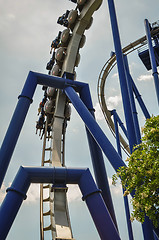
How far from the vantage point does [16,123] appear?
593 cm

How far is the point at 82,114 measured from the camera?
6.19m

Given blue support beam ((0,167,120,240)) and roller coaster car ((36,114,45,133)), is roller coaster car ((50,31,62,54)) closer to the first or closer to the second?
roller coaster car ((36,114,45,133))

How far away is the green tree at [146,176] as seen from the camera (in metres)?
3.30

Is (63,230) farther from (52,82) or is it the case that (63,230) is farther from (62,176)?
(52,82)

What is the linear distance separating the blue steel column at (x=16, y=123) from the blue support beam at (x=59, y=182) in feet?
1.24

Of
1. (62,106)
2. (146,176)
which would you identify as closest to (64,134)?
(62,106)

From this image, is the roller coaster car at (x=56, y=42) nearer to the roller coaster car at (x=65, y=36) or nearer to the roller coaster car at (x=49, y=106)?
the roller coaster car at (x=65, y=36)

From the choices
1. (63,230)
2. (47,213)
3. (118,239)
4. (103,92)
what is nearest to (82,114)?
(118,239)

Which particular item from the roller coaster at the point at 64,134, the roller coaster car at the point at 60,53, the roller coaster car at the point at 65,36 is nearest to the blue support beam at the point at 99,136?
the roller coaster at the point at 64,134

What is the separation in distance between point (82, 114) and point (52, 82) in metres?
1.62

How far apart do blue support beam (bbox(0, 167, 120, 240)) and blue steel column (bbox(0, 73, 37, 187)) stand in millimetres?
378

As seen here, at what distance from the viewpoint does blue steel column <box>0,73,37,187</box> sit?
5.41 meters

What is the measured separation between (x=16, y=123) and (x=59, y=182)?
166cm

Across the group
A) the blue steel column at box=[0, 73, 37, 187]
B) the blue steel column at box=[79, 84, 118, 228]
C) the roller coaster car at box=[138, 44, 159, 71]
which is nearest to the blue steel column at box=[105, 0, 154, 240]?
the blue steel column at box=[79, 84, 118, 228]
